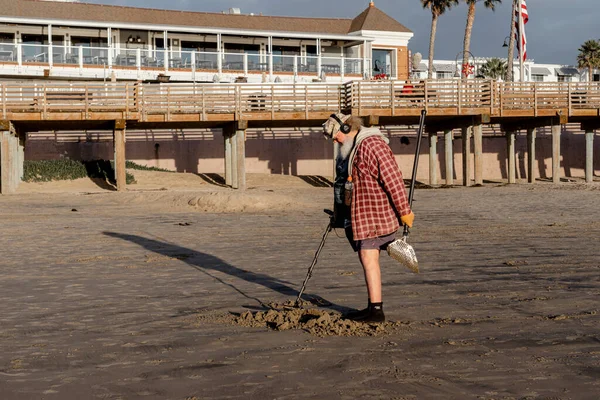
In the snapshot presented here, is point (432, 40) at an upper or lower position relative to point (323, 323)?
upper

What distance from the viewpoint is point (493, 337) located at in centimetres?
605

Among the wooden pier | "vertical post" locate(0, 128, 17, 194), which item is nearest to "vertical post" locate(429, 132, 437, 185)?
the wooden pier

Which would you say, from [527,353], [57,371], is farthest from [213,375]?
[527,353]

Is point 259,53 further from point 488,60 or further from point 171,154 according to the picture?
point 488,60

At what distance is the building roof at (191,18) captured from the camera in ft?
133

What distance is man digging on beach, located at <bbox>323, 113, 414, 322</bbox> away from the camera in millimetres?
6530

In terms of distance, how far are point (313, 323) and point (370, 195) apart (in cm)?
103

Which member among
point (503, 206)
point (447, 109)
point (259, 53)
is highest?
point (259, 53)

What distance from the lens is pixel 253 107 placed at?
30.6 meters

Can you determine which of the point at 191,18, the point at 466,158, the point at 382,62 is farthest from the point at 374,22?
the point at 466,158

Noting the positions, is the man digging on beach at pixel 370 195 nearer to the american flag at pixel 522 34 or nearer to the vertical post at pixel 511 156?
the vertical post at pixel 511 156

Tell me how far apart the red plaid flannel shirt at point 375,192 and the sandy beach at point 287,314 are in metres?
0.72

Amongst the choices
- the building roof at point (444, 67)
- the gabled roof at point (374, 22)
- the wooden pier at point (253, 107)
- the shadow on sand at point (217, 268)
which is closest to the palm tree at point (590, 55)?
the building roof at point (444, 67)

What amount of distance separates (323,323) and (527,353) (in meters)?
1.58
